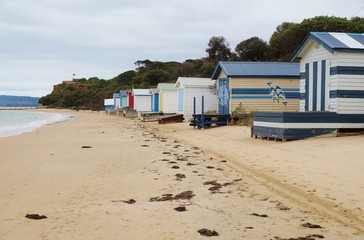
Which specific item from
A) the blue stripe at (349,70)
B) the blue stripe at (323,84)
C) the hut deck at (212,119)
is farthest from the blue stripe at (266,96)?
the blue stripe at (349,70)

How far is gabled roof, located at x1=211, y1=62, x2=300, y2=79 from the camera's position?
82.3ft

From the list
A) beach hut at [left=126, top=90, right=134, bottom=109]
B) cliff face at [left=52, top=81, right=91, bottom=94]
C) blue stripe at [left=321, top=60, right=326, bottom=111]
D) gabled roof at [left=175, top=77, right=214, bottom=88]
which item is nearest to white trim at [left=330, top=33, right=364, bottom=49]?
blue stripe at [left=321, top=60, right=326, bottom=111]

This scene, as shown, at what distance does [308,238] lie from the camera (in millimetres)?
4828

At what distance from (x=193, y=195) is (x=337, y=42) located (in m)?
10.6

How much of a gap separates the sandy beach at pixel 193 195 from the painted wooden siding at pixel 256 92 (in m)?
12.4

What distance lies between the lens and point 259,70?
25656 mm

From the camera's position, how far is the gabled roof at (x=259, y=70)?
25094 mm

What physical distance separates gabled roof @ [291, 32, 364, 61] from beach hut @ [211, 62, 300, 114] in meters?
8.31

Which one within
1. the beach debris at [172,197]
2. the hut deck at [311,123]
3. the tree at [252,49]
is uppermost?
the tree at [252,49]

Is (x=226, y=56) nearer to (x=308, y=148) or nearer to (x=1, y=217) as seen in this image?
(x=308, y=148)

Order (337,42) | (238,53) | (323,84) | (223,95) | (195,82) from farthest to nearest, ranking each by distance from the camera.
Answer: (238,53), (195,82), (223,95), (323,84), (337,42)

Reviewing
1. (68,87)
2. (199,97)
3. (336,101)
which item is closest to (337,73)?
(336,101)

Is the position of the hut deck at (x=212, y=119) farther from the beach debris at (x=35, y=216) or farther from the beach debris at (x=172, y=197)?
the beach debris at (x=35, y=216)

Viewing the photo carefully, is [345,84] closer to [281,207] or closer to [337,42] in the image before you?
[337,42]
